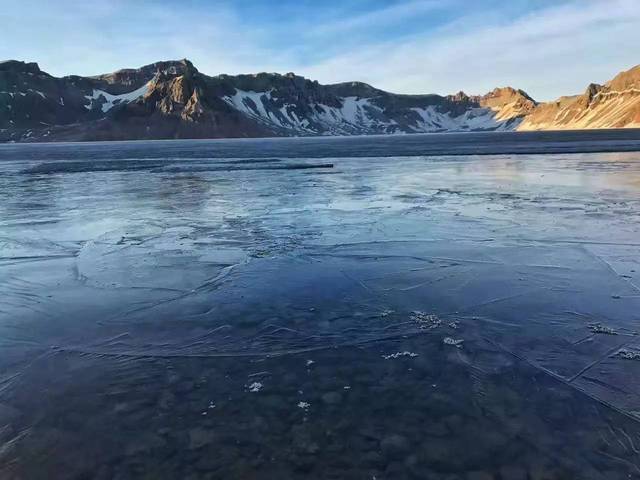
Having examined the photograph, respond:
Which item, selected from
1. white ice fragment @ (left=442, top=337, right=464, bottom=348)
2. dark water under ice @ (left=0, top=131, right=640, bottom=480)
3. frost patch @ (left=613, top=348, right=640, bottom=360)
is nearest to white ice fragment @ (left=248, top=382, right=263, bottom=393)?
dark water under ice @ (left=0, top=131, right=640, bottom=480)

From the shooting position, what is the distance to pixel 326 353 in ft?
24.5

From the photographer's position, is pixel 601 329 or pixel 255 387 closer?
pixel 255 387

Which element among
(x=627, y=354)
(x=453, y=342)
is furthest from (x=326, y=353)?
(x=627, y=354)

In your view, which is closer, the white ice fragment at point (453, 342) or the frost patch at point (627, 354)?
the frost patch at point (627, 354)

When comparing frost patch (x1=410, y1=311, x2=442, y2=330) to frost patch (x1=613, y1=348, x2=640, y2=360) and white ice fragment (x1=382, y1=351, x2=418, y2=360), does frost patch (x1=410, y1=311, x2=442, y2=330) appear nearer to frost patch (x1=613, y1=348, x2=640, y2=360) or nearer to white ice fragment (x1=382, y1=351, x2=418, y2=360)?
white ice fragment (x1=382, y1=351, x2=418, y2=360)

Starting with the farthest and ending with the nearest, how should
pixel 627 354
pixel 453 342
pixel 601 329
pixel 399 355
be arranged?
pixel 601 329
pixel 453 342
pixel 399 355
pixel 627 354

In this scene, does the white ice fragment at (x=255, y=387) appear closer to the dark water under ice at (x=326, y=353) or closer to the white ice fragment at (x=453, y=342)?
the dark water under ice at (x=326, y=353)

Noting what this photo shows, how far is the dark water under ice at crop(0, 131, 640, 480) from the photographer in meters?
5.20

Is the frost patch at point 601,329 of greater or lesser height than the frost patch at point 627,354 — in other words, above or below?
below

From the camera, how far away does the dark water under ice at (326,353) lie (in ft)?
17.1

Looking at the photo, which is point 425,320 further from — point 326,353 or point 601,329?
point 601,329

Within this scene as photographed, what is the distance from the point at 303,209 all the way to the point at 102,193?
14.2 metres

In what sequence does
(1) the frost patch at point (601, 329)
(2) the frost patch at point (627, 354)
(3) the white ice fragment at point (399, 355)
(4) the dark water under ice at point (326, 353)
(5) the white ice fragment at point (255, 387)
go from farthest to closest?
(1) the frost patch at point (601, 329)
(3) the white ice fragment at point (399, 355)
(2) the frost patch at point (627, 354)
(5) the white ice fragment at point (255, 387)
(4) the dark water under ice at point (326, 353)

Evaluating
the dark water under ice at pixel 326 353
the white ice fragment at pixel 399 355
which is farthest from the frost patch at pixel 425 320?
the white ice fragment at pixel 399 355
